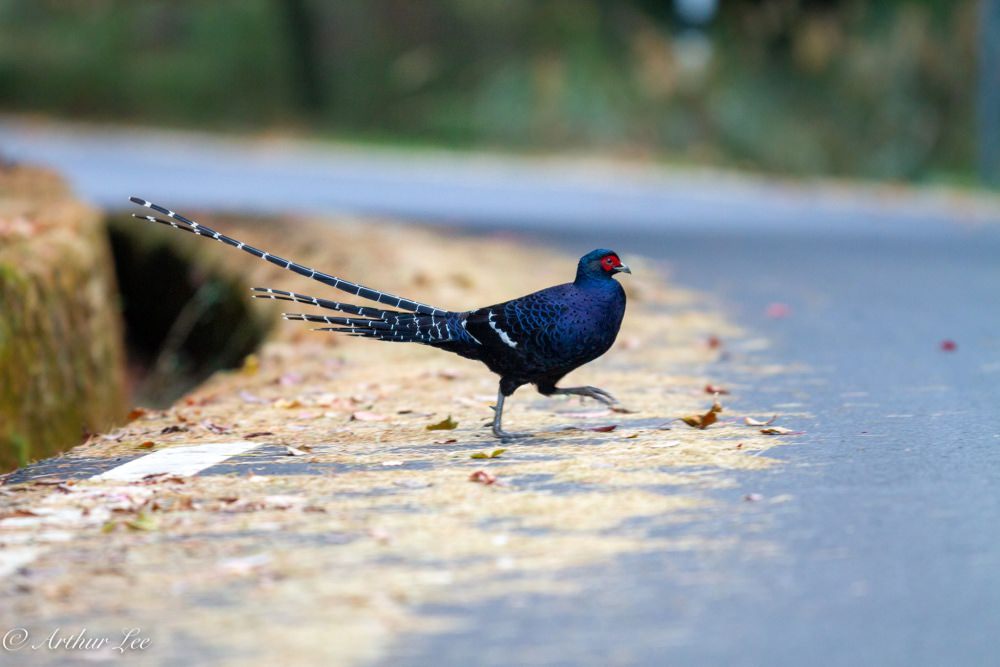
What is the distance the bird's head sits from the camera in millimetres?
6918

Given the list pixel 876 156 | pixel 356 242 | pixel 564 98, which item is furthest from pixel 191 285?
pixel 564 98

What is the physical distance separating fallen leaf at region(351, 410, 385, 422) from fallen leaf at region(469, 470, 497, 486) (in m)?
1.67

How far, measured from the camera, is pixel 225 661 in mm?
4211

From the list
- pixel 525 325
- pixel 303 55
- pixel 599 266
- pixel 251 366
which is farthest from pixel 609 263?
pixel 303 55

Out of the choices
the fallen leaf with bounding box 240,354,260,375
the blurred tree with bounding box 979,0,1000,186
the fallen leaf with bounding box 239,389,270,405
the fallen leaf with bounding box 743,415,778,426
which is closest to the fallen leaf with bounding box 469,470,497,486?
the fallen leaf with bounding box 743,415,778,426

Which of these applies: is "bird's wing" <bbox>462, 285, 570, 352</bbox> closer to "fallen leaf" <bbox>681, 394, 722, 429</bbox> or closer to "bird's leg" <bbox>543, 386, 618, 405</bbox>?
"bird's leg" <bbox>543, 386, 618, 405</bbox>

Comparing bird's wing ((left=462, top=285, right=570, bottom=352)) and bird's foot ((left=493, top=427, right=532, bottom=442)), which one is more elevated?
bird's wing ((left=462, top=285, right=570, bottom=352))

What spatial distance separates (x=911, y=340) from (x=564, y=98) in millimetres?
20055

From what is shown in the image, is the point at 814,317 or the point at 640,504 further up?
the point at 814,317

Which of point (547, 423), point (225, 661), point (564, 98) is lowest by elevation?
point (225, 661)

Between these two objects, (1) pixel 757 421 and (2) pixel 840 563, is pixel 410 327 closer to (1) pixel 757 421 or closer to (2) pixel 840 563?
(1) pixel 757 421

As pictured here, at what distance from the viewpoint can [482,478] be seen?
604cm

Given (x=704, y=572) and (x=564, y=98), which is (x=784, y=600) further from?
(x=564, y=98)

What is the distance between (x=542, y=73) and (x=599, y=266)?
80.1 ft
